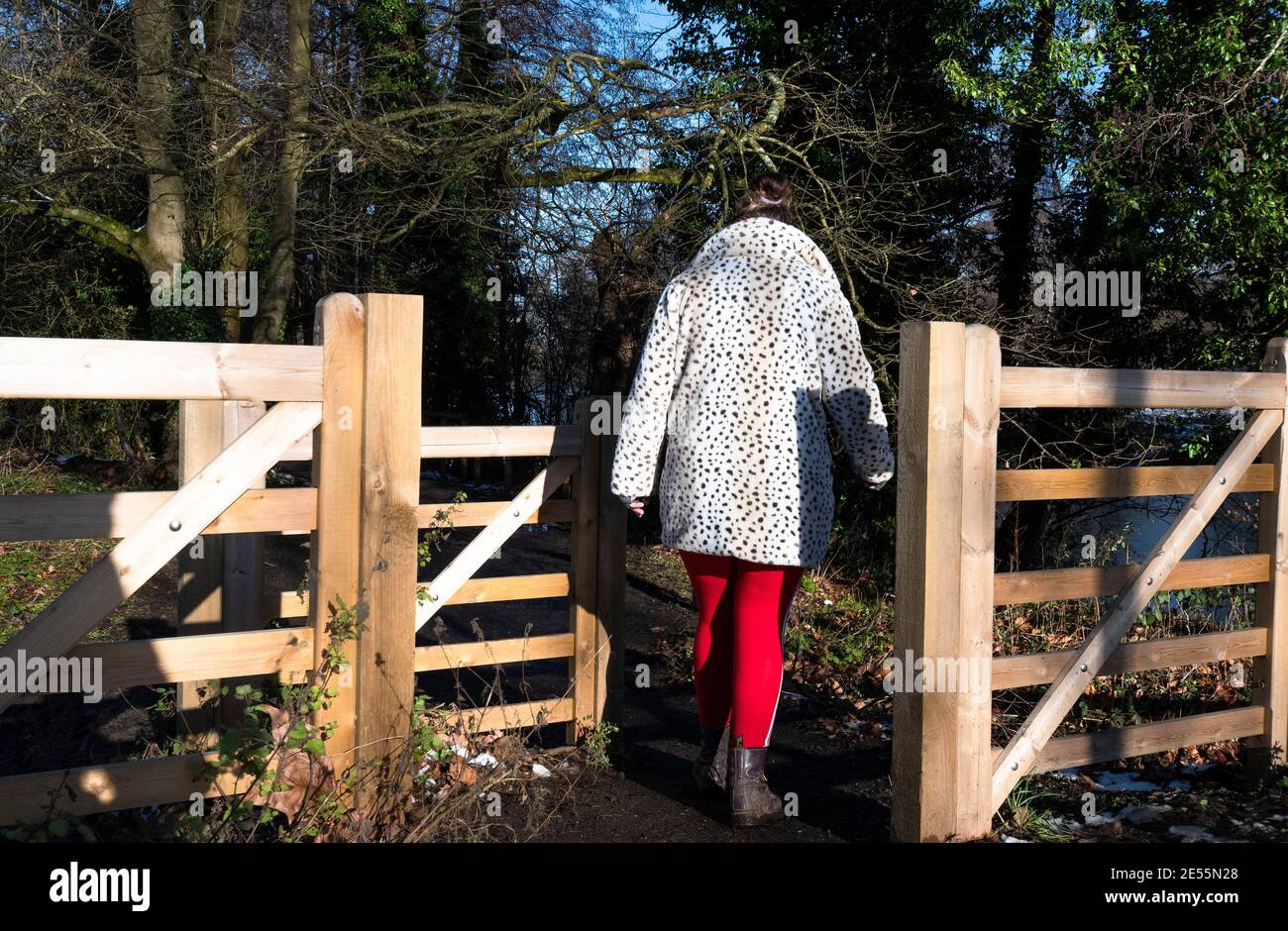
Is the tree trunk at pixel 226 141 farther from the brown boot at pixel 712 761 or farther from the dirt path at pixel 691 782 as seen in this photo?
the brown boot at pixel 712 761

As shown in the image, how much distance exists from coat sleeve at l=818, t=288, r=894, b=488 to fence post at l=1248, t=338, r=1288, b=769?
1.97 meters

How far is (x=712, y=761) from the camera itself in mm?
4176

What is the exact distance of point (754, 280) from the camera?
12.8 ft

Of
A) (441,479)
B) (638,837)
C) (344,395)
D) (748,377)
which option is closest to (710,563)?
(748,377)

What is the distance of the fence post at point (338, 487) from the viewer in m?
3.48

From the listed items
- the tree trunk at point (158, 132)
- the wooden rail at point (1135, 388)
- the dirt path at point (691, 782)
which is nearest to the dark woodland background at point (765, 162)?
the tree trunk at point (158, 132)

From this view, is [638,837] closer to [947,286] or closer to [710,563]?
[710,563]

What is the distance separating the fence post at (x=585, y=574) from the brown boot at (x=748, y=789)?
3.12 feet

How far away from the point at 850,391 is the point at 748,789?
4.56 ft

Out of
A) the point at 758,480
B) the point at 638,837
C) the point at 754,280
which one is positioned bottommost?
the point at 638,837

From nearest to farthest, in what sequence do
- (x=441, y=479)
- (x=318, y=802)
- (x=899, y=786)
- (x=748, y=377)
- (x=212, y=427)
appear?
(x=318, y=802) < (x=899, y=786) < (x=748, y=377) < (x=212, y=427) < (x=441, y=479)

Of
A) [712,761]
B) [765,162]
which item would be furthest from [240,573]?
[765,162]

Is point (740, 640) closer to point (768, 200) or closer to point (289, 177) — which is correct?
point (768, 200)

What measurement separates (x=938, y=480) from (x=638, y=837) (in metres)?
1.55
